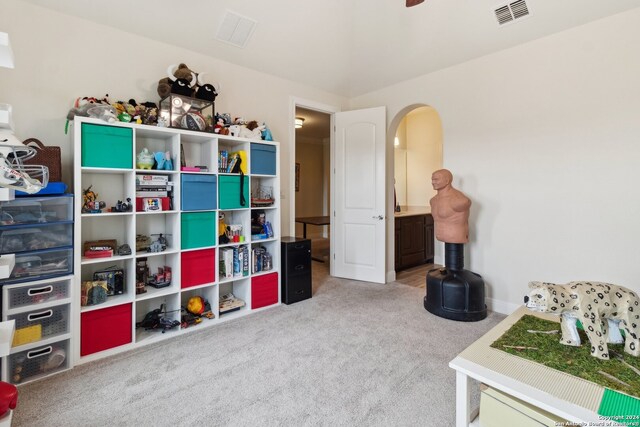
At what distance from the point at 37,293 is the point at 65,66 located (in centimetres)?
169

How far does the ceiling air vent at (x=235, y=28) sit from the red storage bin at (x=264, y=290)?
92.6 inches

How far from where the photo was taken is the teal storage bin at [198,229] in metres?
2.59

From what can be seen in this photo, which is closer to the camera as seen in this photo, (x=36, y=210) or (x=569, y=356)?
(x=569, y=356)

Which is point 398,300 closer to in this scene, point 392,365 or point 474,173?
point 392,365

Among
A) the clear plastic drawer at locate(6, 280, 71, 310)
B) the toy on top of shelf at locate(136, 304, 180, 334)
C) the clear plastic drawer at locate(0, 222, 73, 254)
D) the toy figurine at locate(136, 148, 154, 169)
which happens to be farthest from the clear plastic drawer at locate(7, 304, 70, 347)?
the toy figurine at locate(136, 148, 154, 169)

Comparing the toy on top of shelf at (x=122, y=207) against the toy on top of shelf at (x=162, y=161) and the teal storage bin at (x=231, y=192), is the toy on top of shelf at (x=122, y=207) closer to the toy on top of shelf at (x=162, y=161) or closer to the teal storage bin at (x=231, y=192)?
the toy on top of shelf at (x=162, y=161)

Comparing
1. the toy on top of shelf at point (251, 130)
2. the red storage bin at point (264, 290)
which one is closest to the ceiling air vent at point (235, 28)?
the toy on top of shelf at point (251, 130)

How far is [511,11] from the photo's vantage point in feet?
8.57

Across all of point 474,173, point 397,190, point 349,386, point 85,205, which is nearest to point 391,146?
point 474,173

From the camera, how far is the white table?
1076 mm

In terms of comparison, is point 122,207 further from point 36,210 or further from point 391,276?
point 391,276

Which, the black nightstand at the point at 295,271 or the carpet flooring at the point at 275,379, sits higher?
the black nightstand at the point at 295,271

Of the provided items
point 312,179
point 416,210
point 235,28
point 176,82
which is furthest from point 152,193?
point 312,179

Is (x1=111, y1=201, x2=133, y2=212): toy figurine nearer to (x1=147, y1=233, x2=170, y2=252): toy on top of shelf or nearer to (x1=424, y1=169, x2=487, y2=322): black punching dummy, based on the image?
(x1=147, y1=233, x2=170, y2=252): toy on top of shelf
